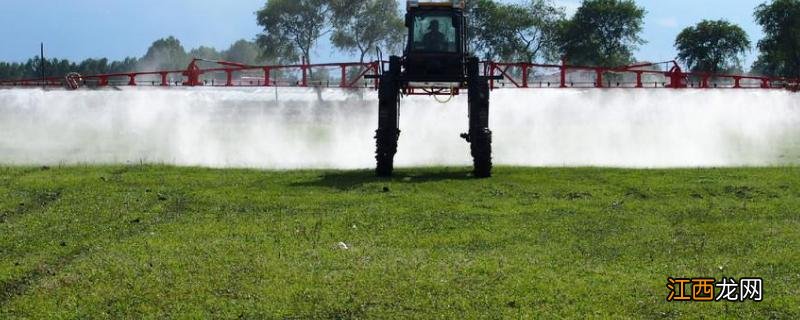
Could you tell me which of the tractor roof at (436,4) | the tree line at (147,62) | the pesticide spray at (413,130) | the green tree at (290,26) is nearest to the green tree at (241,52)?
the tree line at (147,62)

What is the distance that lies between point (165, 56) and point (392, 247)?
153574 mm

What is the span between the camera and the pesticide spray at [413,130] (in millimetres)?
25656

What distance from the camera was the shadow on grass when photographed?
727 inches

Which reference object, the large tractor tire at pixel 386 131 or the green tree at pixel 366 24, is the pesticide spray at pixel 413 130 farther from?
the green tree at pixel 366 24

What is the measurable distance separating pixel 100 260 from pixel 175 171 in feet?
33.6

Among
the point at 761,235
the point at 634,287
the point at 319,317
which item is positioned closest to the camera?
the point at 319,317

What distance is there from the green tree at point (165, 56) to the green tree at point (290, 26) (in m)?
44.7

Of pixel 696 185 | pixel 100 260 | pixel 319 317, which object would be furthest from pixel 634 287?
pixel 696 185

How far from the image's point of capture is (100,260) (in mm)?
10875

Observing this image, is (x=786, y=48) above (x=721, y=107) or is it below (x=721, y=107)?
above

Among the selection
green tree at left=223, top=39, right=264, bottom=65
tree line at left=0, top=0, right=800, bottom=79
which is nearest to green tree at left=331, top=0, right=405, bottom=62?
tree line at left=0, top=0, right=800, bottom=79

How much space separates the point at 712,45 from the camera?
91062 millimetres

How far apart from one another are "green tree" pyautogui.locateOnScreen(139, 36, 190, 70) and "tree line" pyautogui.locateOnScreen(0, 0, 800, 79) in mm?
A: 47534

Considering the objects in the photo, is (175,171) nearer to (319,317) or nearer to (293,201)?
(293,201)
